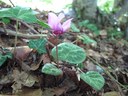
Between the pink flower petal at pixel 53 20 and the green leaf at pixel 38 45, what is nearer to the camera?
the pink flower petal at pixel 53 20

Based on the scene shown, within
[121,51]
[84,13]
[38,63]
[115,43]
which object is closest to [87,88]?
[38,63]

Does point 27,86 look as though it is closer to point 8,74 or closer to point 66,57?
point 8,74

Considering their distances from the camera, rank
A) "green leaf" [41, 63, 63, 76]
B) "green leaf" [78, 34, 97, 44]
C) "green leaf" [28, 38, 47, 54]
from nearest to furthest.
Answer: "green leaf" [41, 63, 63, 76], "green leaf" [28, 38, 47, 54], "green leaf" [78, 34, 97, 44]

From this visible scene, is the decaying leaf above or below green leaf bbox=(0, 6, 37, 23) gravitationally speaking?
below

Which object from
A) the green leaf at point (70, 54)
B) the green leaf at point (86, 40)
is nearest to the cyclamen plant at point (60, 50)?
the green leaf at point (70, 54)

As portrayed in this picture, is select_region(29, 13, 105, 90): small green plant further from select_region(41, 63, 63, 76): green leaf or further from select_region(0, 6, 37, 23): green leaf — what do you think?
select_region(0, 6, 37, 23): green leaf

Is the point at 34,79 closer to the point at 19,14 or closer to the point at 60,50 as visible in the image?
the point at 60,50

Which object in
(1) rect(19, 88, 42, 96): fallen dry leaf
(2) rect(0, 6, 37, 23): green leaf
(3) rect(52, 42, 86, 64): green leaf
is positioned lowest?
(1) rect(19, 88, 42, 96): fallen dry leaf

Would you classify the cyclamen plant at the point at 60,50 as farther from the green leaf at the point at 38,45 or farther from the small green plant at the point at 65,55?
the green leaf at the point at 38,45

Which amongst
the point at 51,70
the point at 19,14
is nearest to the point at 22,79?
the point at 51,70

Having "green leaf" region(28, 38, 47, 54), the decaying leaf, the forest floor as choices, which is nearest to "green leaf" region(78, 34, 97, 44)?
the forest floor

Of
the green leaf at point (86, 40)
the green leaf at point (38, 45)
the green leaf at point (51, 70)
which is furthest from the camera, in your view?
the green leaf at point (86, 40)
